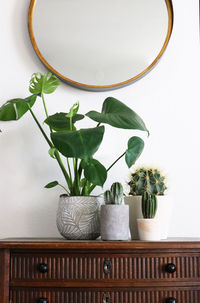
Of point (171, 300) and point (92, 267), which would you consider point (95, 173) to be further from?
point (171, 300)

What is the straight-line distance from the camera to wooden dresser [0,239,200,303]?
1086mm

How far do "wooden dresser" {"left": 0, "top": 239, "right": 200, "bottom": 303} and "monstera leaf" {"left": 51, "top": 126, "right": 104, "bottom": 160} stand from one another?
0.26 metres

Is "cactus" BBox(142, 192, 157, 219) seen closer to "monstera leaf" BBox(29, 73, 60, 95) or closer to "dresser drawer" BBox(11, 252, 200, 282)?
"dresser drawer" BBox(11, 252, 200, 282)

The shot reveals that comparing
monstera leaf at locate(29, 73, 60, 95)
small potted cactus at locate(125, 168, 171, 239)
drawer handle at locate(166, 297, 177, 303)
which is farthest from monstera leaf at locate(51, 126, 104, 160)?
drawer handle at locate(166, 297, 177, 303)

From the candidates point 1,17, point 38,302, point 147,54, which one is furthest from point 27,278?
point 1,17

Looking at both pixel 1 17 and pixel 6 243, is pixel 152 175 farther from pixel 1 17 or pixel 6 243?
pixel 1 17

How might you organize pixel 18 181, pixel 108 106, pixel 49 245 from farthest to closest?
pixel 18 181, pixel 108 106, pixel 49 245

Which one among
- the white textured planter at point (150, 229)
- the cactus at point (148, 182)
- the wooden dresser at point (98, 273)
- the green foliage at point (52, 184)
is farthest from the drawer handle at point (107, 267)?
the green foliage at point (52, 184)

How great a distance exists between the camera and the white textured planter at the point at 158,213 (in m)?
1.23

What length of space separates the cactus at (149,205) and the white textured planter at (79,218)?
0.17 m

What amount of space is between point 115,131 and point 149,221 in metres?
0.49

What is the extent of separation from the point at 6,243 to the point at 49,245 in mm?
125

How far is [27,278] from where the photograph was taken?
3.60 ft

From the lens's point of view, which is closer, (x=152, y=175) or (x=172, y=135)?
(x=152, y=175)
